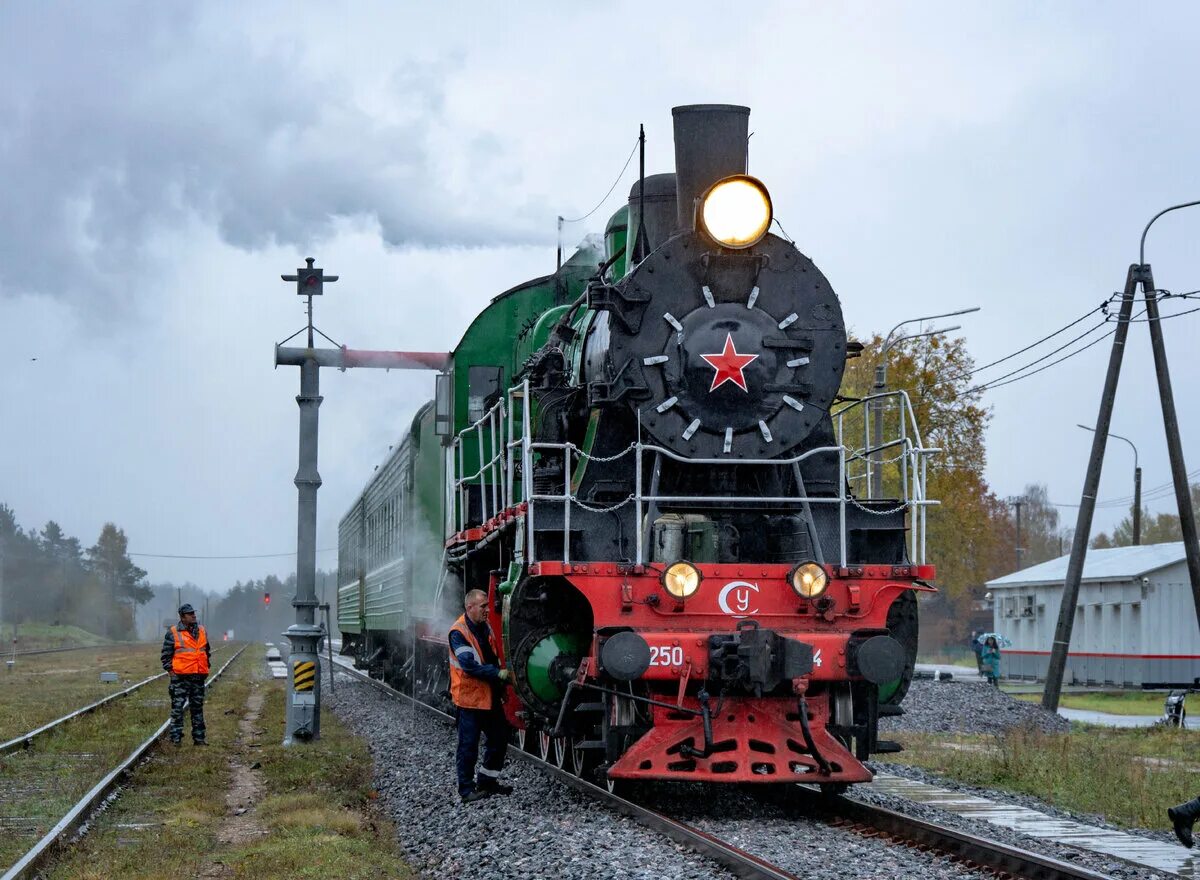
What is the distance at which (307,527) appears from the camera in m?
15.3

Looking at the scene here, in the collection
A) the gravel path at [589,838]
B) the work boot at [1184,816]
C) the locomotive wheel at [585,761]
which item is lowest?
the gravel path at [589,838]

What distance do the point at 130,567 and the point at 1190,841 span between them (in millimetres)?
120443

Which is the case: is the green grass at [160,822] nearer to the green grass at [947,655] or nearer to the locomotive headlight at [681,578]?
the locomotive headlight at [681,578]

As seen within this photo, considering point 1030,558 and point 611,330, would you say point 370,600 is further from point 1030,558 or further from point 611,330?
point 1030,558

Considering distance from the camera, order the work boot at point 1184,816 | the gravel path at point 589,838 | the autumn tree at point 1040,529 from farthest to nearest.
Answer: the autumn tree at point 1040,529 → the work boot at point 1184,816 → the gravel path at point 589,838

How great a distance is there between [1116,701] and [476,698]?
2260 centimetres

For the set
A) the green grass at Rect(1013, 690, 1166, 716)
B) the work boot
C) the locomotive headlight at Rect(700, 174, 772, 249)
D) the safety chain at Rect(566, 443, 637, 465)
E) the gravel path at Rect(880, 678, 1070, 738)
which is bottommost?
the green grass at Rect(1013, 690, 1166, 716)

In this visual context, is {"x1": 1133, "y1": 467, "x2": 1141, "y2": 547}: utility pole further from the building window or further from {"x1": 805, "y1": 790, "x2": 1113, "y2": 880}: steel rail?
{"x1": 805, "y1": 790, "x2": 1113, "y2": 880}: steel rail

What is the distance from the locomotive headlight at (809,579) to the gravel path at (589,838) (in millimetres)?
1470

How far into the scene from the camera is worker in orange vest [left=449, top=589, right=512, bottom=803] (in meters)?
9.99

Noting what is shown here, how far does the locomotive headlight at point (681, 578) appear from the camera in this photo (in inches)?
360

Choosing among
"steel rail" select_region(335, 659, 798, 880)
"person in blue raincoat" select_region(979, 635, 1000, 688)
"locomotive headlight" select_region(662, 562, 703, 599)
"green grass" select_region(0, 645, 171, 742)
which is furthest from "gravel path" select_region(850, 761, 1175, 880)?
"person in blue raincoat" select_region(979, 635, 1000, 688)

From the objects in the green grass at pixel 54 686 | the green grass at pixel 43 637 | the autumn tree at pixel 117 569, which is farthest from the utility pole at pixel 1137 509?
the autumn tree at pixel 117 569

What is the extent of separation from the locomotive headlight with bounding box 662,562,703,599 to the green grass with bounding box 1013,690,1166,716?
18686mm
